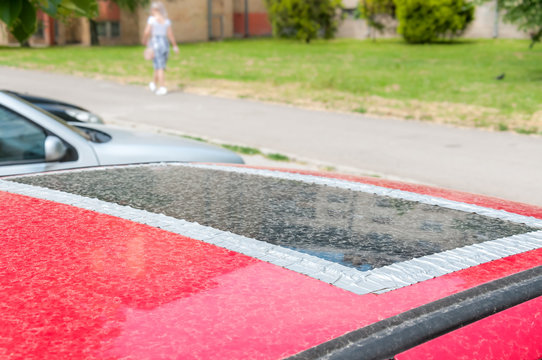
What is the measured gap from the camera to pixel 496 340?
1.40 m

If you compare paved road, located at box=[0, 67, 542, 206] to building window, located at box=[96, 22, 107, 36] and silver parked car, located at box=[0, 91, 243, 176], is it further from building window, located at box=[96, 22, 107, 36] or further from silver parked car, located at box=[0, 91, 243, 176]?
building window, located at box=[96, 22, 107, 36]

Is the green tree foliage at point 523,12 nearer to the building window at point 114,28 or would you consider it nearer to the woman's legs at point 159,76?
the woman's legs at point 159,76

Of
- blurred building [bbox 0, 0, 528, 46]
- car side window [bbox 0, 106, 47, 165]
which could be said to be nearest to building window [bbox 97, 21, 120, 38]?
blurred building [bbox 0, 0, 528, 46]

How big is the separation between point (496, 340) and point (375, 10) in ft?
138

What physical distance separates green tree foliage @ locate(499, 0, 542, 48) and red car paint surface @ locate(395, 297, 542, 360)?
17.1 metres

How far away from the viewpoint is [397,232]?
2.00 metres

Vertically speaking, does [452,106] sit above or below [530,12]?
below

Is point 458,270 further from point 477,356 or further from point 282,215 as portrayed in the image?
point 282,215

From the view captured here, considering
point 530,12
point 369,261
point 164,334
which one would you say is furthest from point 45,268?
point 530,12

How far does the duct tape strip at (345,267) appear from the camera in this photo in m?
1.59

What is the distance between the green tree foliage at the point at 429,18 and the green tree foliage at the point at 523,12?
20.4 meters

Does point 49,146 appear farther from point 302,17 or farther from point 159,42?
point 302,17

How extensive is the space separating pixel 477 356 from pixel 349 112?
12.3 m

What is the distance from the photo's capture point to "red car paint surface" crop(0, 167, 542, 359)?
4.22 feet
